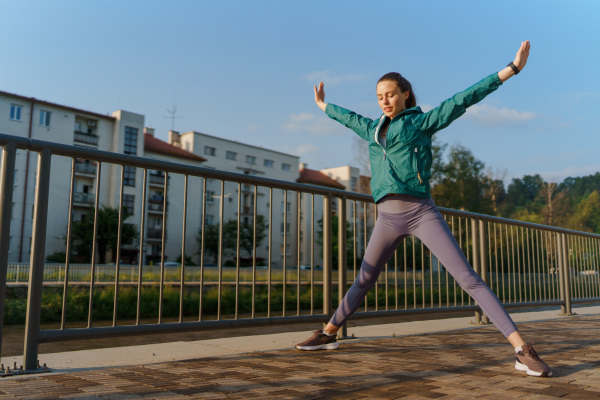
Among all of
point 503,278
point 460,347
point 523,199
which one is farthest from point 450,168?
point 523,199

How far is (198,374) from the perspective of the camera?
247 cm

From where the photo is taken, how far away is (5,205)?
2389 millimetres

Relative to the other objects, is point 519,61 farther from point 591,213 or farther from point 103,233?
point 591,213

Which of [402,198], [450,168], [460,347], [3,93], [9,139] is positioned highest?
[3,93]

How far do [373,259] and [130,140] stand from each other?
45.6 meters

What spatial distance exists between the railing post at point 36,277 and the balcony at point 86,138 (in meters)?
43.8

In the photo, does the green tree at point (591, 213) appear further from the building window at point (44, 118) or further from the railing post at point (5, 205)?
the railing post at point (5, 205)

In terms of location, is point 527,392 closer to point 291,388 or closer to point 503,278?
point 291,388

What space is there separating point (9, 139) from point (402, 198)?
212 cm

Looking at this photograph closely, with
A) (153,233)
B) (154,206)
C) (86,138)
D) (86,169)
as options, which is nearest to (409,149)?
(86,169)

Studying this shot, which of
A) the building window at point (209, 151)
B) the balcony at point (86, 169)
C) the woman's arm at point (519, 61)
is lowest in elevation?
the woman's arm at point (519, 61)

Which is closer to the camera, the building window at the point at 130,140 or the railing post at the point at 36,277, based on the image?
the railing post at the point at 36,277

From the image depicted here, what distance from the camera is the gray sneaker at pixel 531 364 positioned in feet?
8.04


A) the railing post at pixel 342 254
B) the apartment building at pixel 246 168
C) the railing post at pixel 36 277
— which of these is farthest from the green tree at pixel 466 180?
the railing post at pixel 36 277
